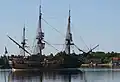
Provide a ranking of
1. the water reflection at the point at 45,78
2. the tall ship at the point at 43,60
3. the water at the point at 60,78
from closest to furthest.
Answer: the water at the point at 60,78 < the water reflection at the point at 45,78 < the tall ship at the point at 43,60

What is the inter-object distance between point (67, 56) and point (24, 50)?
18.7 metres

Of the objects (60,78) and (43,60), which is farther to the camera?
(43,60)

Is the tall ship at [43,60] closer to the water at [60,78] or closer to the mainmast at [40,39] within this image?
the mainmast at [40,39]

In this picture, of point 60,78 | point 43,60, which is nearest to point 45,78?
point 60,78

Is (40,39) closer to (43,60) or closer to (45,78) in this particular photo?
(43,60)

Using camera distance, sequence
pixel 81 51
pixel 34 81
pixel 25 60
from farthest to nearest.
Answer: pixel 81 51 → pixel 25 60 → pixel 34 81

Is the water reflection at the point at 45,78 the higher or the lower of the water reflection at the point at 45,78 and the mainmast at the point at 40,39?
the lower

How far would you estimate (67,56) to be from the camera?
173500 mm

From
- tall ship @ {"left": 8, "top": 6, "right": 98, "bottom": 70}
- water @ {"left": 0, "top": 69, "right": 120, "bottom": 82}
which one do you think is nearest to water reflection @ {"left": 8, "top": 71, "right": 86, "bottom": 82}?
water @ {"left": 0, "top": 69, "right": 120, "bottom": 82}

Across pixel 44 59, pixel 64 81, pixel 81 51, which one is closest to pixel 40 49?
pixel 44 59

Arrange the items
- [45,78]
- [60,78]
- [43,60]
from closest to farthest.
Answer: [45,78] < [60,78] < [43,60]

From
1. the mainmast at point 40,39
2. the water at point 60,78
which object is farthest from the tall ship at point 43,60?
the water at point 60,78

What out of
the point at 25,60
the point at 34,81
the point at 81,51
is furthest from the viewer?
the point at 81,51

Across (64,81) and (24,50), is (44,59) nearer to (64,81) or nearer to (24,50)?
(24,50)
